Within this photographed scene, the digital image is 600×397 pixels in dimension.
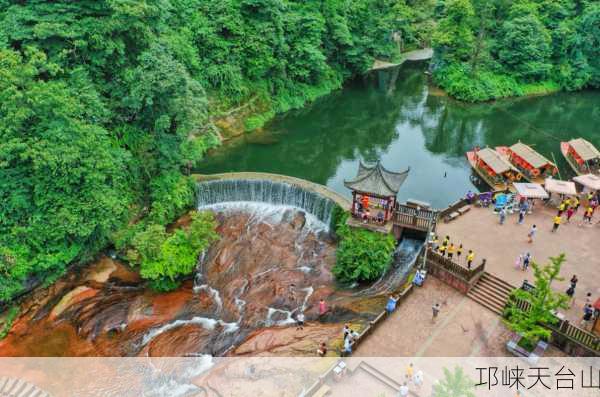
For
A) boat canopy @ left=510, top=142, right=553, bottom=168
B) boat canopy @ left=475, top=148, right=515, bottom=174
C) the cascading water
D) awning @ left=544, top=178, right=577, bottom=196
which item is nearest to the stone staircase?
the cascading water

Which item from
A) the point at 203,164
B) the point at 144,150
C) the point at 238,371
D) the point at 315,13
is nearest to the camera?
the point at 238,371

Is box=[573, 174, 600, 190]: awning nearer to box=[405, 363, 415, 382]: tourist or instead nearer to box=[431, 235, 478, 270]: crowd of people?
box=[431, 235, 478, 270]: crowd of people

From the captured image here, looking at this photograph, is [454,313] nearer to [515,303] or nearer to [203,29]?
[515,303]

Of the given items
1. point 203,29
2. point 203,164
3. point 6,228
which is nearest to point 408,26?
point 203,29

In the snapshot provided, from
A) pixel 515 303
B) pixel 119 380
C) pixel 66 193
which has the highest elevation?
pixel 66 193

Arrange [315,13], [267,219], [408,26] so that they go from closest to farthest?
[267,219] → [315,13] → [408,26]

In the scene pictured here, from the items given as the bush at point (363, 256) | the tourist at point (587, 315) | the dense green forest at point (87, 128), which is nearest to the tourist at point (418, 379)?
the bush at point (363, 256)
